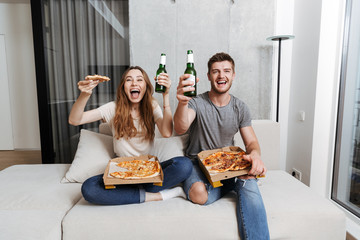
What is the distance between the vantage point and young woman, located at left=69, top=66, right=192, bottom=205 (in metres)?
1.42

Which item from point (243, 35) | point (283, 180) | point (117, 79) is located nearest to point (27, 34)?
point (117, 79)

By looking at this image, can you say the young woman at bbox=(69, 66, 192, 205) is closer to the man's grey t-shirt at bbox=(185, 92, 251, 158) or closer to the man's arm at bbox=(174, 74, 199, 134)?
the man's arm at bbox=(174, 74, 199, 134)

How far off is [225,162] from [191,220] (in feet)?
1.14

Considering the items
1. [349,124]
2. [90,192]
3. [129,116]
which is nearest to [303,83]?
[349,124]

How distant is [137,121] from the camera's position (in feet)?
5.49

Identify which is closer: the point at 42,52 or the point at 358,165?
the point at 358,165

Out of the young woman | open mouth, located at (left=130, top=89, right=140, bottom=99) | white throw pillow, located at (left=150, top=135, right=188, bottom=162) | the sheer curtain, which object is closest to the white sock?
the young woman

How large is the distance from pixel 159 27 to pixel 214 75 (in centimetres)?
120

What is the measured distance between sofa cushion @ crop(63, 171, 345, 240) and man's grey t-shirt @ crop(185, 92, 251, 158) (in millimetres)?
420

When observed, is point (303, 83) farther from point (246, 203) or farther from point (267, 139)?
point (246, 203)

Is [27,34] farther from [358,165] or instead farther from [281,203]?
[358,165]

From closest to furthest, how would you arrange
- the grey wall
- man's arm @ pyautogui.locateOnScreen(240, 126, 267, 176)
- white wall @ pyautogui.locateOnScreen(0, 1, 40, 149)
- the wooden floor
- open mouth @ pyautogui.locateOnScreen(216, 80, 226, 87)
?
man's arm @ pyautogui.locateOnScreen(240, 126, 267, 176)
open mouth @ pyautogui.locateOnScreen(216, 80, 226, 87)
the grey wall
the wooden floor
white wall @ pyautogui.locateOnScreen(0, 1, 40, 149)

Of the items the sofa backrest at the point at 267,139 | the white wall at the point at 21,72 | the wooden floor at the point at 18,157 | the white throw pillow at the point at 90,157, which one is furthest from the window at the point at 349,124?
the white wall at the point at 21,72

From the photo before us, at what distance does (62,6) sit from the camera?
2723mm
